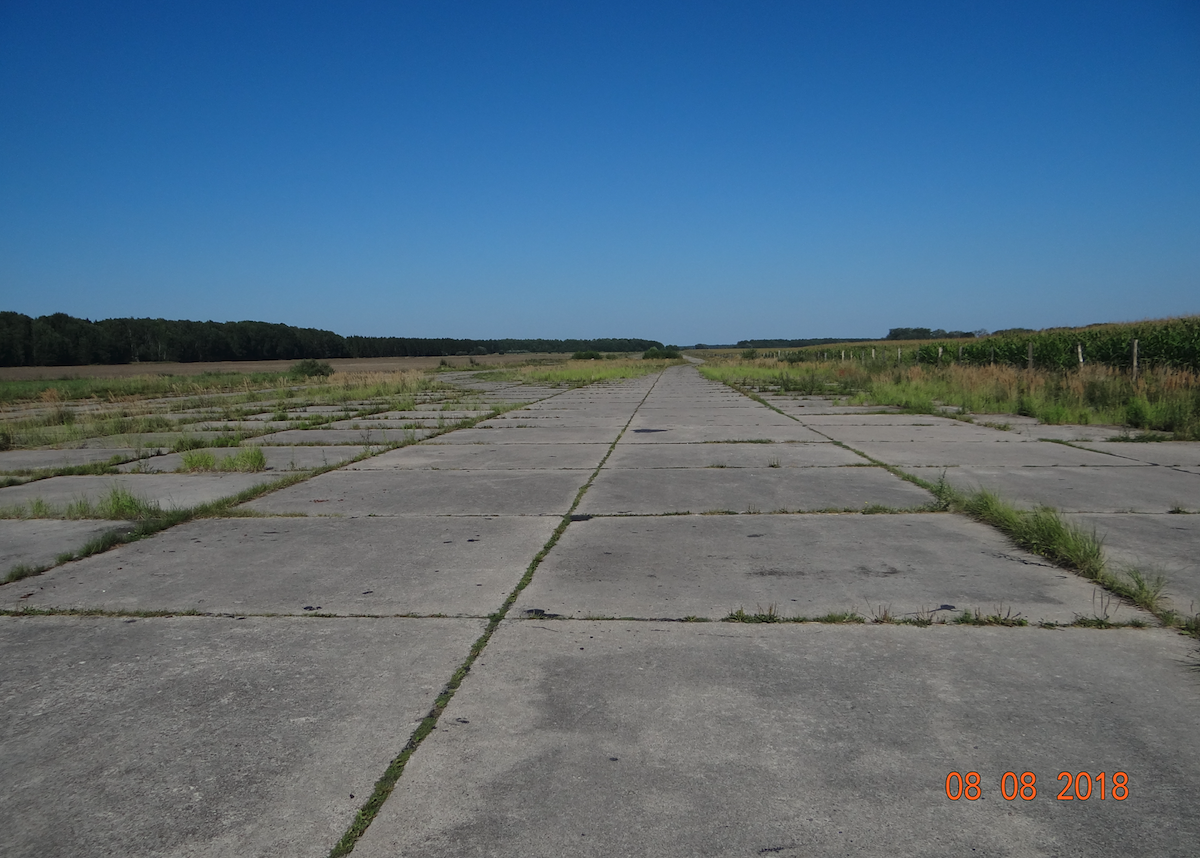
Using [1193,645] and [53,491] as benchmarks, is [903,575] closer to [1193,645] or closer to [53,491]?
[1193,645]

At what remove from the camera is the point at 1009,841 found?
5.90 ft

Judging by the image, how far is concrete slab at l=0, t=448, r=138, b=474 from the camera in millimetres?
8797

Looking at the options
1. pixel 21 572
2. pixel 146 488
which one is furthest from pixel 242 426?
pixel 21 572

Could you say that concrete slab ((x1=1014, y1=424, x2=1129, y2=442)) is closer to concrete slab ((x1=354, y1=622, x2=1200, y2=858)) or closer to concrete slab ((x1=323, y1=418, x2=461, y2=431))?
concrete slab ((x1=354, y1=622, x2=1200, y2=858))

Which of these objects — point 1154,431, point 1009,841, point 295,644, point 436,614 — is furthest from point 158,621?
point 1154,431

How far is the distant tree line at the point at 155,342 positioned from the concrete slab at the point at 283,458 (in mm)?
73768

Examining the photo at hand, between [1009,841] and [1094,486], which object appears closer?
[1009,841]

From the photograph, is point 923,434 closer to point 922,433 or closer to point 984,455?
point 922,433

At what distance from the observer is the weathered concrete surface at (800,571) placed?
345 centimetres

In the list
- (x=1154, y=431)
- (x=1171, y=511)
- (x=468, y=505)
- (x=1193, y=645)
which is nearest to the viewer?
(x=1193, y=645)

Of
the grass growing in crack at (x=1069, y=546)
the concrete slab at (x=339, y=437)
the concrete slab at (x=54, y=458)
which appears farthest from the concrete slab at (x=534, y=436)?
the grass growing in crack at (x=1069, y=546)

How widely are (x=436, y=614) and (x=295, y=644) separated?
634 mm

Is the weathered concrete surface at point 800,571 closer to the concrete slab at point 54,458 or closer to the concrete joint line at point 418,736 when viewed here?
the concrete joint line at point 418,736

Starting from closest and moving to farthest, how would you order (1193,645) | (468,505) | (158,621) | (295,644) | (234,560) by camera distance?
(1193,645)
(295,644)
(158,621)
(234,560)
(468,505)
